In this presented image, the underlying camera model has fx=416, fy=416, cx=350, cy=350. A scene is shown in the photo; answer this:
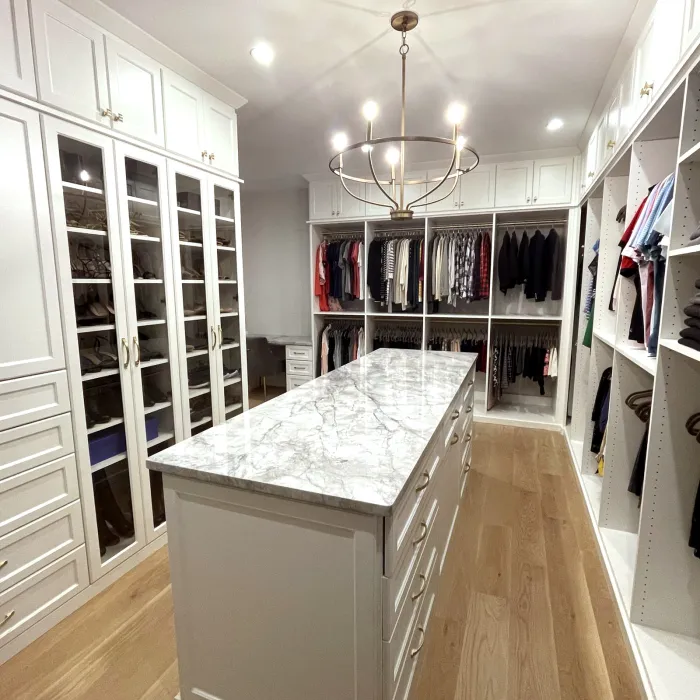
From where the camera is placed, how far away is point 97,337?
1.97 m

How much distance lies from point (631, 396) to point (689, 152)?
1186mm

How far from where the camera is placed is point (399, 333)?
4.77 m

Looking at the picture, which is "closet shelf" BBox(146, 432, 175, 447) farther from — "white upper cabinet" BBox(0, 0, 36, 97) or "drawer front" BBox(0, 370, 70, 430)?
"white upper cabinet" BBox(0, 0, 36, 97)

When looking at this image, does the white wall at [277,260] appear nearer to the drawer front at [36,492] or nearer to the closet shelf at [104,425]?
the closet shelf at [104,425]

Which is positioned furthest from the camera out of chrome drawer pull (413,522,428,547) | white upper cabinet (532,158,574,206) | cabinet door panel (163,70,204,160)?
white upper cabinet (532,158,574,206)

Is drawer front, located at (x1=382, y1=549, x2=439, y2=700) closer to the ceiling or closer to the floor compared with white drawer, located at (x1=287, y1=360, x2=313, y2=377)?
closer to the floor

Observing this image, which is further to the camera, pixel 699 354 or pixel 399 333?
pixel 399 333

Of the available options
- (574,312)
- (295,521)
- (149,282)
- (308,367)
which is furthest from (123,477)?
(574,312)

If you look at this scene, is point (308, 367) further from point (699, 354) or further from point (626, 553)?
point (699, 354)

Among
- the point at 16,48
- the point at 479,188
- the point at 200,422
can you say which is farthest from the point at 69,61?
the point at 479,188

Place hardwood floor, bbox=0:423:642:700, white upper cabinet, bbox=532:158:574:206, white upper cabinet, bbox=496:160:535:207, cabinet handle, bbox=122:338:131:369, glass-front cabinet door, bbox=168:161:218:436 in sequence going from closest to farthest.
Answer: hardwood floor, bbox=0:423:642:700 → cabinet handle, bbox=122:338:131:369 → glass-front cabinet door, bbox=168:161:218:436 → white upper cabinet, bbox=532:158:574:206 → white upper cabinet, bbox=496:160:535:207

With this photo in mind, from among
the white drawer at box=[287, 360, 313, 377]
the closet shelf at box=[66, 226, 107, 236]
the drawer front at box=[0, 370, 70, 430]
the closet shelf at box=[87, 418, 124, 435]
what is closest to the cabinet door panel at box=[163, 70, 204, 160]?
the closet shelf at box=[66, 226, 107, 236]

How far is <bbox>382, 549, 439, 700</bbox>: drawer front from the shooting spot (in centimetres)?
109

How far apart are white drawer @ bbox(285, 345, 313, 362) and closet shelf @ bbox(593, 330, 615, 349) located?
3011mm
